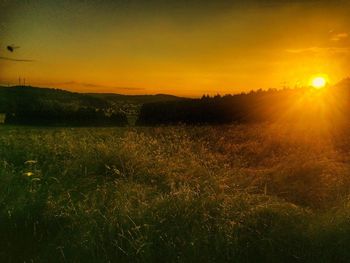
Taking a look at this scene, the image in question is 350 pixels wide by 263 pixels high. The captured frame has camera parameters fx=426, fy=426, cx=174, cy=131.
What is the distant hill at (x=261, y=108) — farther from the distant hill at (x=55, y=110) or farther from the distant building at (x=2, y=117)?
the distant building at (x=2, y=117)

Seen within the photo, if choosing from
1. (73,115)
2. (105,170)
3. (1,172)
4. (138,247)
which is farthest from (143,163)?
(73,115)

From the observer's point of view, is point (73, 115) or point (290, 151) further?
point (73, 115)

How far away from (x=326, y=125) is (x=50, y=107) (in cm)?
4104

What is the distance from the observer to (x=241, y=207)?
20.3 feet

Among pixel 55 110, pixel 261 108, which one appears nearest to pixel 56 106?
pixel 55 110

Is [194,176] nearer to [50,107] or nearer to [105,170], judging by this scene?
[105,170]

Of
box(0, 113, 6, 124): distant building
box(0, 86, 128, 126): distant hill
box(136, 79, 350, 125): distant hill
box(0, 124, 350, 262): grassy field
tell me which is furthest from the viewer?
box(0, 113, 6, 124): distant building

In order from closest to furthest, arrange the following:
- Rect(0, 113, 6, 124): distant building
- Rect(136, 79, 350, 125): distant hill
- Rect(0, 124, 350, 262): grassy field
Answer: Rect(0, 124, 350, 262): grassy field
Rect(136, 79, 350, 125): distant hill
Rect(0, 113, 6, 124): distant building

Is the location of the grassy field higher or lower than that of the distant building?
higher

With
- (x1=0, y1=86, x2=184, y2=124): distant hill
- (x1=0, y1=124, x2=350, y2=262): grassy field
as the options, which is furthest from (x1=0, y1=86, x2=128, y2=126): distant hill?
(x1=0, y1=124, x2=350, y2=262): grassy field

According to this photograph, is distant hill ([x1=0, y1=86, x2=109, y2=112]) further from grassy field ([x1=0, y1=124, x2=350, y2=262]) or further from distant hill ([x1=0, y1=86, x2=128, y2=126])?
grassy field ([x1=0, y1=124, x2=350, y2=262])

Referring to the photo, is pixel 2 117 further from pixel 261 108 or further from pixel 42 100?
pixel 261 108

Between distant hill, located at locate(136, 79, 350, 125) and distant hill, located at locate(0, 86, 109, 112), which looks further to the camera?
distant hill, located at locate(0, 86, 109, 112)

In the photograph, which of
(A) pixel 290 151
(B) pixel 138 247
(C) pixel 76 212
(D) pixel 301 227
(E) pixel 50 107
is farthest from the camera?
A: (E) pixel 50 107
